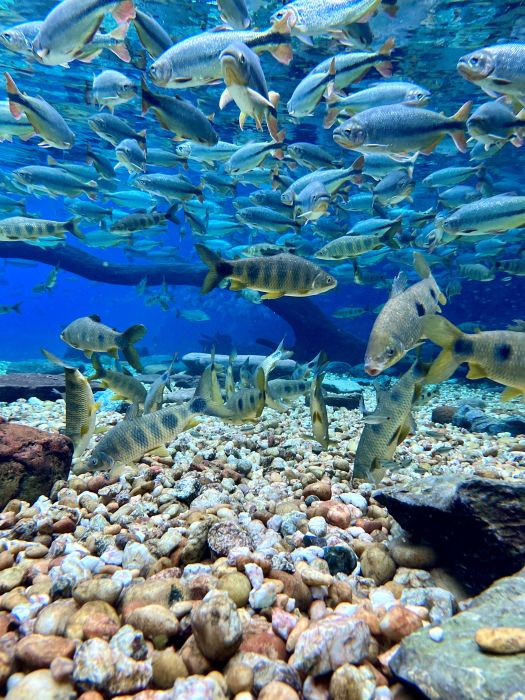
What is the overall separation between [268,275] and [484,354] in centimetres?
182

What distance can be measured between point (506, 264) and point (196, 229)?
6975 mm

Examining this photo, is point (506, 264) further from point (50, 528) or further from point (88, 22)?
point (50, 528)

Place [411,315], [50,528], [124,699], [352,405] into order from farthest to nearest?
[352,405]
[411,315]
[50,528]
[124,699]

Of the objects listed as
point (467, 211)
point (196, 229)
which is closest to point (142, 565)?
point (467, 211)

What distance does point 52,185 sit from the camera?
314 inches

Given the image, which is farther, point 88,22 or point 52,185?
point 52,185

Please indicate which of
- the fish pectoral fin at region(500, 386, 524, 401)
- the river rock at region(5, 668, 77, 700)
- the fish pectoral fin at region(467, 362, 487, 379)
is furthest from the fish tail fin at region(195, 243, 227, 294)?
the river rock at region(5, 668, 77, 700)

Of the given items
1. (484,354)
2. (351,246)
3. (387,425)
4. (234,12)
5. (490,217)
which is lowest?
(387,425)

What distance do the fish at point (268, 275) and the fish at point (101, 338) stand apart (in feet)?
5.97

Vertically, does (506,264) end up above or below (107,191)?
below

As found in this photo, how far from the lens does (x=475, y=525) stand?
7.61 feet

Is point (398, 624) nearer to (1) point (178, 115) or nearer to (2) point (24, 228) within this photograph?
(1) point (178, 115)

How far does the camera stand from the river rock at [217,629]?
168 cm

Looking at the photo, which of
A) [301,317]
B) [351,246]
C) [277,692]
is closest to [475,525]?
[277,692]
